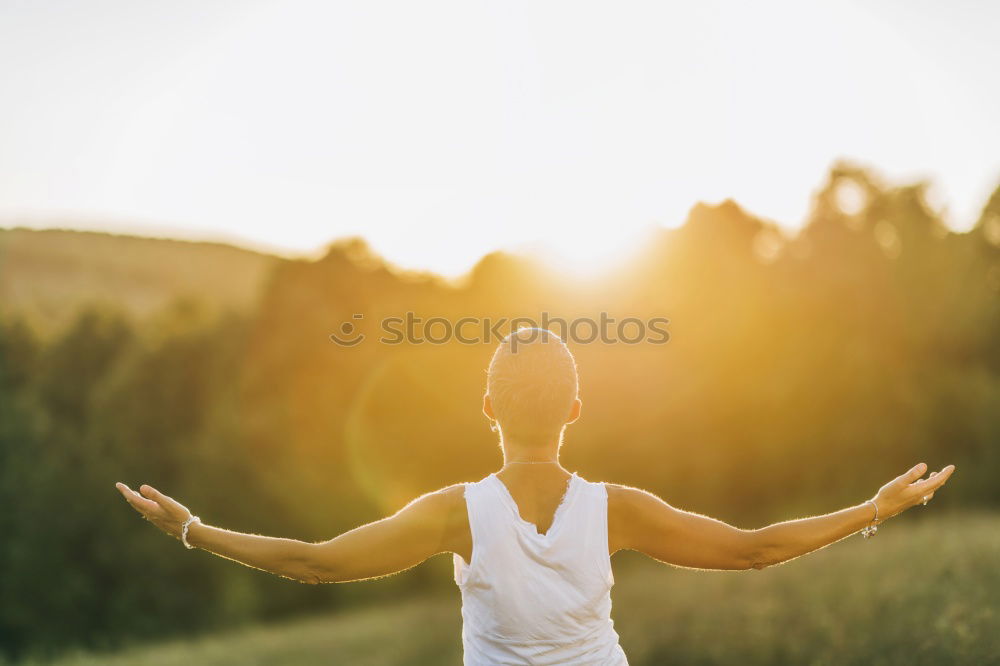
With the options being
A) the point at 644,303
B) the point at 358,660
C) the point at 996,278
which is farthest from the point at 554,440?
the point at 996,278

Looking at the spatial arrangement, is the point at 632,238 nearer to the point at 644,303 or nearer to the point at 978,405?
the point at 644,303

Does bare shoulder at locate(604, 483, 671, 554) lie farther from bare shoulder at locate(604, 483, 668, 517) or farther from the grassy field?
the grassy field

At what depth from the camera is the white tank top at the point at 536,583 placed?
3033 mm

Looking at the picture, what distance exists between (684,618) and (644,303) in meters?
20.6

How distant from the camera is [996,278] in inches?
1398

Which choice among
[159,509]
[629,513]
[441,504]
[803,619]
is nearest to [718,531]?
[629,513]

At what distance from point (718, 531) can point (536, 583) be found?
0.74 m

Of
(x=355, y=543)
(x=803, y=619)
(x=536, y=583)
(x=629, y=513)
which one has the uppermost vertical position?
(x=629, y=513)

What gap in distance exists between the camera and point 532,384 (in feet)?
10.2

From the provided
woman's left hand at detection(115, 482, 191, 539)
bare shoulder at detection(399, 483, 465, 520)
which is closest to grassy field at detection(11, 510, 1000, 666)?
bare shoulder at detection(399, 483, 465, 520)

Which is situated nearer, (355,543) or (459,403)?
(355,543)

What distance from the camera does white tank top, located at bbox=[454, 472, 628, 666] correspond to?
303cm

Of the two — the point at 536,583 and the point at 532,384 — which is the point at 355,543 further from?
the point at 532,384

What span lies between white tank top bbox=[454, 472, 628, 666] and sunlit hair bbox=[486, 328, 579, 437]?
0.25 meters
